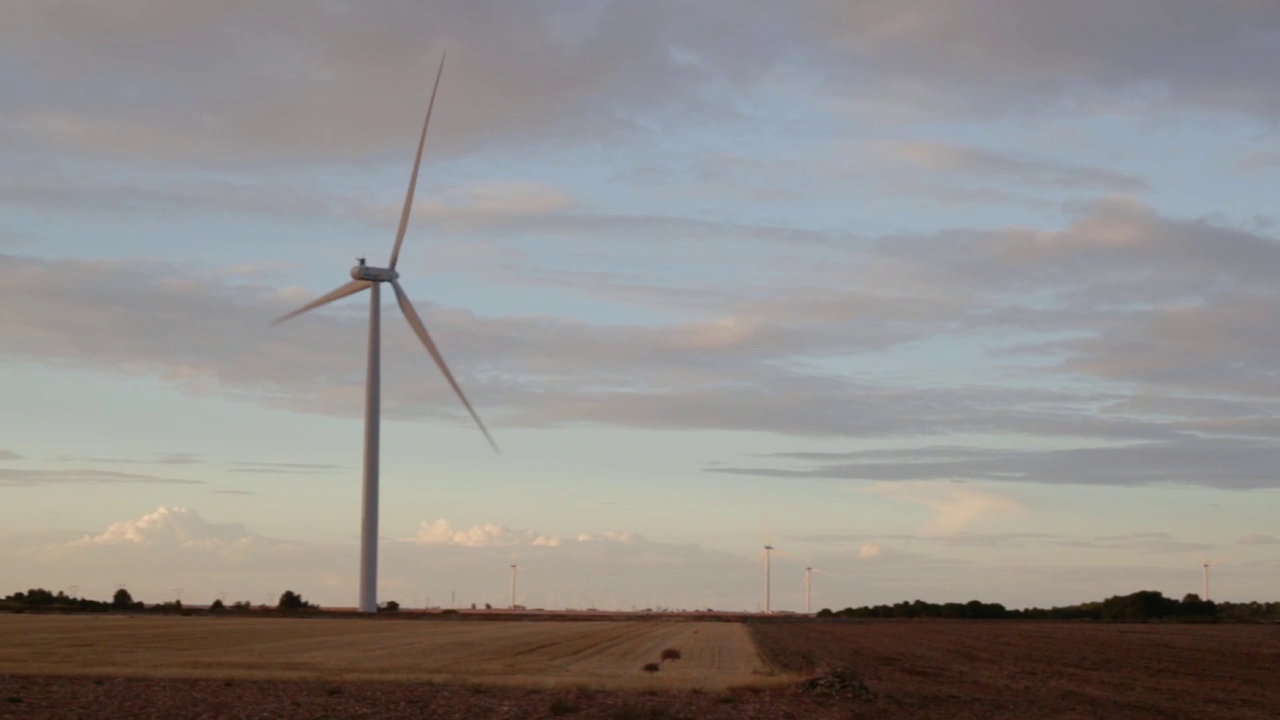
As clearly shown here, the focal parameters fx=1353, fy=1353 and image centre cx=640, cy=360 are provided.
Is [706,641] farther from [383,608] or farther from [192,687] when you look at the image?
[383,608]

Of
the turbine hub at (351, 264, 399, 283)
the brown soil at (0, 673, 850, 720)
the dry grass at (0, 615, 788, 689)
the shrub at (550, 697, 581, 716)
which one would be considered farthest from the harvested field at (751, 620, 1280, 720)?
the turbine hub at (351, 264, 399, 283)

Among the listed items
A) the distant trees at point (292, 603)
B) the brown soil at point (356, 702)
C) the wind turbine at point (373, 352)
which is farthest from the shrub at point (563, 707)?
the distant trees at point (292, 603)

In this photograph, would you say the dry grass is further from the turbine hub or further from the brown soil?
the turbine hub

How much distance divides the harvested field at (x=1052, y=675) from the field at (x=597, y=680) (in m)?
0.10

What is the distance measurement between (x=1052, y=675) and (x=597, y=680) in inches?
725

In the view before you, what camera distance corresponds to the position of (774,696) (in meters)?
40.0

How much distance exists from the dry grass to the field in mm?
123

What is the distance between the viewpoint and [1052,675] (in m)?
51.5

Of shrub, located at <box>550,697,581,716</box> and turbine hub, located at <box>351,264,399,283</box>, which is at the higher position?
turbine hub, located at <box>351,264,399,283</box>

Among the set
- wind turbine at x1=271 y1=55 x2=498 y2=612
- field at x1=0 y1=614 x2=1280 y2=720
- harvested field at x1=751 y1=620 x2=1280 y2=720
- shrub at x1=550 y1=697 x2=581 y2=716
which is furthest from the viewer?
wind turbine at x1=271 y1=55 x2=498 y2=612

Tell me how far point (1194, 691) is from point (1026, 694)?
21.3 feet

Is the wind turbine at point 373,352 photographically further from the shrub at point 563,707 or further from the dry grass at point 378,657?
the shrub at point 563,707

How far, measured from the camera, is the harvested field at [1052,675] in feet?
123

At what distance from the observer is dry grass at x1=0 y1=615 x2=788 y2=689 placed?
44906 mm
